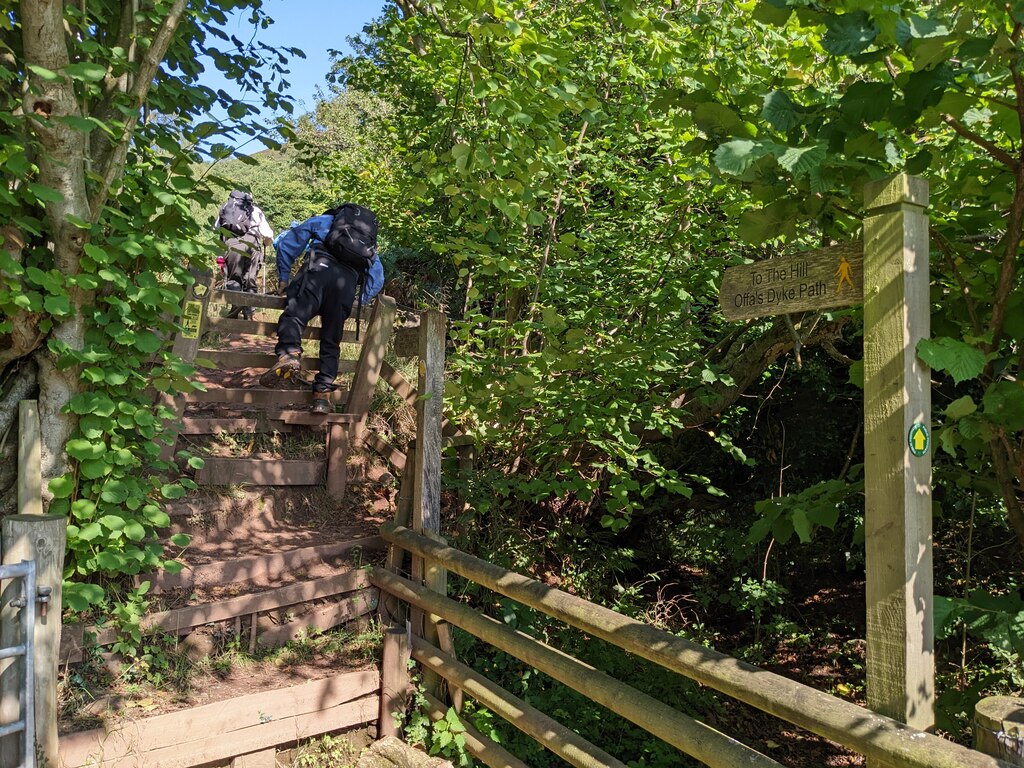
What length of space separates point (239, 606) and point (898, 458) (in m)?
3.81

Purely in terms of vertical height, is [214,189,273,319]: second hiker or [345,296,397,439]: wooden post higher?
[214,189,273,319]: second hiker

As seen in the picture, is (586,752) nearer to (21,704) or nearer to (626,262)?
(21,704)

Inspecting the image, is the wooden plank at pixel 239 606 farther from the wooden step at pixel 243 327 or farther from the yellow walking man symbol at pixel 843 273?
the yellow walking man symbol at pixel 843 273

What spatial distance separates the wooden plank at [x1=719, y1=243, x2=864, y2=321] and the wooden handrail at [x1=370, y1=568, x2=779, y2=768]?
147 cm

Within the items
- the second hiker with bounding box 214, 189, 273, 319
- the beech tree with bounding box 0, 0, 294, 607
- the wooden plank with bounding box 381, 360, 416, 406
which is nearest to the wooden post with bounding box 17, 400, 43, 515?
the beech tree with bounding box 0, 0, 294, 607

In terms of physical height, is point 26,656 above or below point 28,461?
below

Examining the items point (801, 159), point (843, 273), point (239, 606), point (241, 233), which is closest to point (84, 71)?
point (801, 159)

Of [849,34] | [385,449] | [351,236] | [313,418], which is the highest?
[351,236]

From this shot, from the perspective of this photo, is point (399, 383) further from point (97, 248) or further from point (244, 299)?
point (97, 248)

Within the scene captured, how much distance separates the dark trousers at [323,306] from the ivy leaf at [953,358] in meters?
4.84

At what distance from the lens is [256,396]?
20.3ft

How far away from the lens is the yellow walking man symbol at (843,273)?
239 cm

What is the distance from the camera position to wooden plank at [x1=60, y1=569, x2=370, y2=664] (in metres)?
4.40

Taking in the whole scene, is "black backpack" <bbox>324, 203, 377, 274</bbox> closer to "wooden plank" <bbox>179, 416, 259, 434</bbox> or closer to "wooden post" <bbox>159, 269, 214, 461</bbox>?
"wooden post" <bbox>159, 269, 214, 461</bbox>
